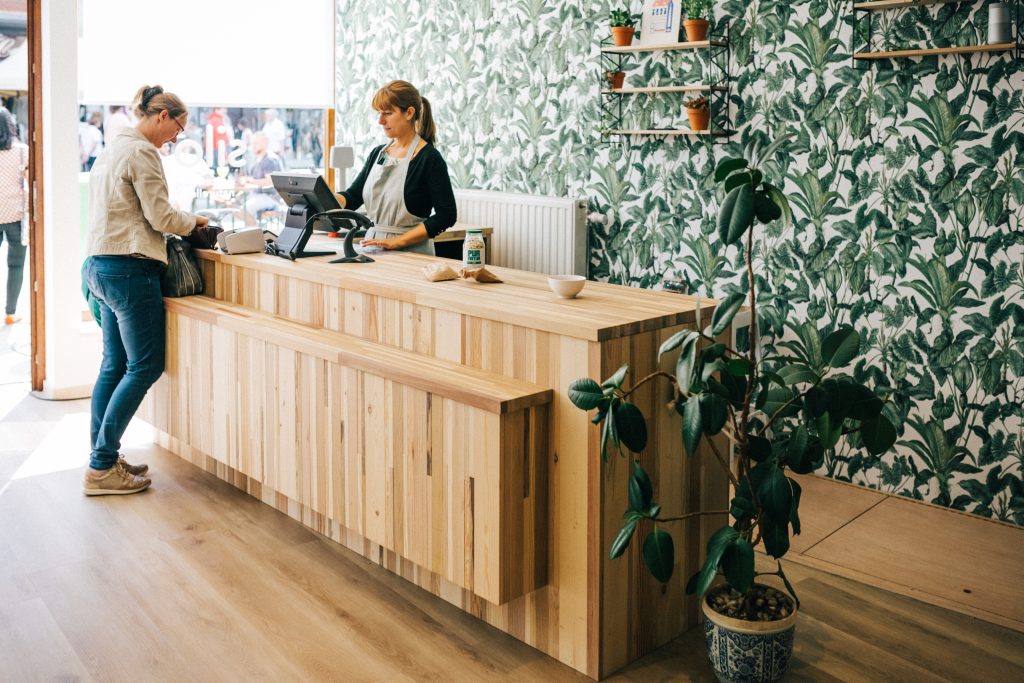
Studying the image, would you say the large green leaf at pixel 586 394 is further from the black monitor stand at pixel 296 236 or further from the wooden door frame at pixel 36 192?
the wooden door frame at pixel 36 192

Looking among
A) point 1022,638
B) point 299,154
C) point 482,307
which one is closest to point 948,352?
point 1022,638

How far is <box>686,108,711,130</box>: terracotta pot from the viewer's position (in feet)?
15.0

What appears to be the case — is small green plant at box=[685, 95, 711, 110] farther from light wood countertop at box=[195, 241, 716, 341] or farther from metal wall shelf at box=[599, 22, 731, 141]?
light wood countertop at box=[195, 241, 716, 341]

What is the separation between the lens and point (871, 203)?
4.09 metres

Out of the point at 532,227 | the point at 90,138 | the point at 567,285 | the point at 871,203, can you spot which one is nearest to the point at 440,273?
the point at 567,285

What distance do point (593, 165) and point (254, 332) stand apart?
2357 mm

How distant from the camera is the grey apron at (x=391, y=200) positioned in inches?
168

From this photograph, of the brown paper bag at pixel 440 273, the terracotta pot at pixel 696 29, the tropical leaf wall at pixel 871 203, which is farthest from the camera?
the terracotta pot at pixel 696 29

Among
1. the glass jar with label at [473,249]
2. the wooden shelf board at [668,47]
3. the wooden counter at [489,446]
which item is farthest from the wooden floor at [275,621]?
the wooden shelf board at [668,47]

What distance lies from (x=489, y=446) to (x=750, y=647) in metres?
0.85

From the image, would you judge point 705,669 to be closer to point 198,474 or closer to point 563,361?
point 563,361

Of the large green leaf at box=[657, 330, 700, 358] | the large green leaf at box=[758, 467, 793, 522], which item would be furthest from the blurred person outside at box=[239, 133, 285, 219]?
the large green leaf at box=[758, 467, 793, 522]

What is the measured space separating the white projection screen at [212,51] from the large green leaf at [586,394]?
416 cm

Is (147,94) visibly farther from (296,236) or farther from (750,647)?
(750,647)
